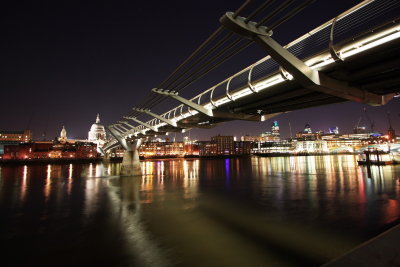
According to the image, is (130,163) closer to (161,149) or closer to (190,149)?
(161,149)

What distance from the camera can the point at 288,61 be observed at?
8.02 m

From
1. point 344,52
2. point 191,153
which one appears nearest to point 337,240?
point 344,52

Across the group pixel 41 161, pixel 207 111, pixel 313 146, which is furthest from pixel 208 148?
pixel 207 111

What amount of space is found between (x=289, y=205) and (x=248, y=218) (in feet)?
17.6

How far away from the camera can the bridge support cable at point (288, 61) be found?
7.33 m

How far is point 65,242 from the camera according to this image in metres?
11.1

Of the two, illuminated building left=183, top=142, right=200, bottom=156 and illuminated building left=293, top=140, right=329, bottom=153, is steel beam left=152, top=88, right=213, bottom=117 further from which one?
illuminated building left=293, top=140, right=329, bottom=153

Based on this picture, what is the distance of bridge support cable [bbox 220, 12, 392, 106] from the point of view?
24.0 ft

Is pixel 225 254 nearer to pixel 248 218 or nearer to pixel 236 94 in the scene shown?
pixel 248 218

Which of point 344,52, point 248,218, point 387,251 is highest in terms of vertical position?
point 344,52

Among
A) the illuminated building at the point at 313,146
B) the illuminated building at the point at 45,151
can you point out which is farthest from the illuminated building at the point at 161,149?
the illuminated building at the point at 313,146

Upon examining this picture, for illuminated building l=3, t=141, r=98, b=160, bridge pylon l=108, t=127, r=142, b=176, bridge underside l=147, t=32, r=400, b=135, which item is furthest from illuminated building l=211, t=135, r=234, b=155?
bridge underside l=147, t=32, r=400, b=135

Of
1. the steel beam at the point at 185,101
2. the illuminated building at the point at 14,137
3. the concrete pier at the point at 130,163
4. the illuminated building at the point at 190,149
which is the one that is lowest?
the concrete pier at the point at 130,163

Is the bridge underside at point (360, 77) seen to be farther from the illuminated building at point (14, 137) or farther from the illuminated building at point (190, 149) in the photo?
the illuminated building at point (14, 137)
